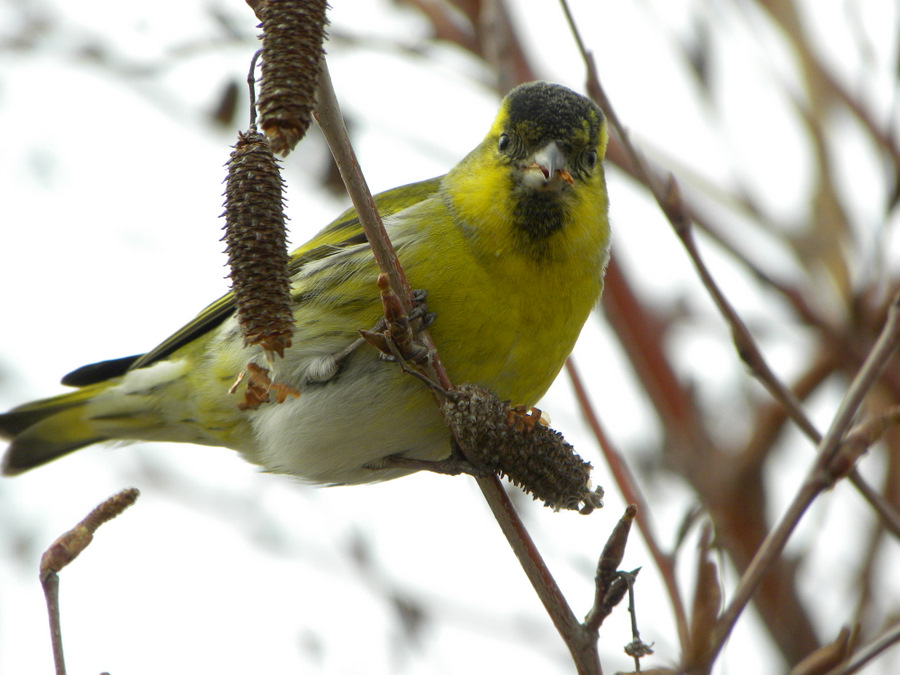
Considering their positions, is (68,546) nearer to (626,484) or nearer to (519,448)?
(519,448)

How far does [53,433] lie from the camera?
4.86 m

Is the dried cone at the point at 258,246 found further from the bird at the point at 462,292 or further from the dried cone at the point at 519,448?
the bird at the point at 462,292

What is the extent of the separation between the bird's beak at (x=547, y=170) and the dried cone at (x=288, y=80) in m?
1.45

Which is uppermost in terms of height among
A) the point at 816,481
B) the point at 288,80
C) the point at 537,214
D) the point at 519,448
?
the point at 537,214

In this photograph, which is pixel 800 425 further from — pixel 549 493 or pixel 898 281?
pixel 898 281

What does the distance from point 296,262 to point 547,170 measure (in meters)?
1.16

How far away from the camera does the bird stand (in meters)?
3.33

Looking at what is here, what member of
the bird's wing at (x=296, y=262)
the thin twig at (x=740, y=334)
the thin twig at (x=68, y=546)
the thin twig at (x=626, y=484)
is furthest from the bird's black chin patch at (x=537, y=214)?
the thin twig at (x=68, y=546)

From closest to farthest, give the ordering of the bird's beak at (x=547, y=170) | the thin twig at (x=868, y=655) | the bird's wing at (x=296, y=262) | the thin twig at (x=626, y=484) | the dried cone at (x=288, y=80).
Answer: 1. the dried cone at (x=288, y=80)
2. the thin twig at (x=868, y=655)
3. the thin twig at (x=626, y=484)
4. the bird's beak at (x=547, y=170)
5. the bird's wing at (x=296, y=262)

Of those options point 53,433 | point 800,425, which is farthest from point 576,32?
point 53,433

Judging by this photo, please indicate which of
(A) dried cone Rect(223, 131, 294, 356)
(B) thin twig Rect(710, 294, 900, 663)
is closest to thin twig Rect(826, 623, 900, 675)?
(B) thin twig Rect(710, 294, 900, 663)

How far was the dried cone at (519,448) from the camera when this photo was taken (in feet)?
8.36

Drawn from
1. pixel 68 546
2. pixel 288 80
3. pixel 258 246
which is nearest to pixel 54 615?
pixel 68 546

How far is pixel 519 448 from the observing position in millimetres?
2555
